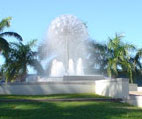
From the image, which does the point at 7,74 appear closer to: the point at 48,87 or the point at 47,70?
the point at 47,70

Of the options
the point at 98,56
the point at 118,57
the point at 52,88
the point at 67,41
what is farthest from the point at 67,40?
the point at 52,88

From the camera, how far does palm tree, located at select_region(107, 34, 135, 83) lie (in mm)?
28578

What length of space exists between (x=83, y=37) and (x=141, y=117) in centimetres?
2398

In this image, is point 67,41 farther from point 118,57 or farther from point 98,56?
point 118,57

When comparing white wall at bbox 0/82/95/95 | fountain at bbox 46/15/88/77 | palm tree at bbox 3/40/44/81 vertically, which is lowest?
white wall at bbox 0/82/95/95

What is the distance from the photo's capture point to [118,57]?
2889 cm

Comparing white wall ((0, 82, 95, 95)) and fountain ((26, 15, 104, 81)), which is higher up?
fountain ((26, 15, 104, 81))

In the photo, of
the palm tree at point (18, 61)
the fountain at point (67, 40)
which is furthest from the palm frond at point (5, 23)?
the fountain at point (67, 40)

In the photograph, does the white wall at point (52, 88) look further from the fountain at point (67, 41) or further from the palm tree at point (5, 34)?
the fountain at point (67, 41)

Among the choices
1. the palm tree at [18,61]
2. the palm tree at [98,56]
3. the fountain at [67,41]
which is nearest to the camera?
the palm tree at [18,61]

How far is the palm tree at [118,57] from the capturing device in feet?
93.8

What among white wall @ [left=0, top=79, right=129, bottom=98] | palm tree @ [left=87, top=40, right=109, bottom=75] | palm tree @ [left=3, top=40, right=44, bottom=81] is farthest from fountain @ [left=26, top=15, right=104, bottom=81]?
white wall @ [left=0, top=79, right=129, bottom=98]

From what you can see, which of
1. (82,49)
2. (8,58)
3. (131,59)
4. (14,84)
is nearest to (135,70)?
(131,59)

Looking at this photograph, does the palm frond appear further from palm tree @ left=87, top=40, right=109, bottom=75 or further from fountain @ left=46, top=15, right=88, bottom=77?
palm tree @ left=87, top=40, right=109, bottom=75
